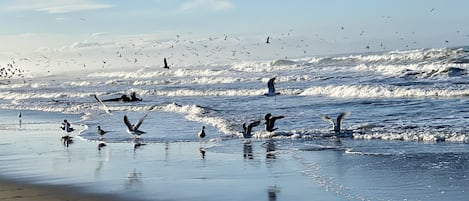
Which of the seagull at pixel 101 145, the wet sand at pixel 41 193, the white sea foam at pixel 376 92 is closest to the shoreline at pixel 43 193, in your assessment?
the wet sand at pixel 41 193

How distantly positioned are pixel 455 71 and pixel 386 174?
28163 mm

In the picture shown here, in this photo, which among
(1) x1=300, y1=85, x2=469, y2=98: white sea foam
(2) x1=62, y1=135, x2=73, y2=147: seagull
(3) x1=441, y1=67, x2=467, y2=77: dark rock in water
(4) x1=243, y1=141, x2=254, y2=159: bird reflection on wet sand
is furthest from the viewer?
(3) x1=441, y1=67, x2=467, y2=77: dark rock in water

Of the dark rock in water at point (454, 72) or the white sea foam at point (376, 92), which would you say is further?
the dark rock in water at point (454, 72)

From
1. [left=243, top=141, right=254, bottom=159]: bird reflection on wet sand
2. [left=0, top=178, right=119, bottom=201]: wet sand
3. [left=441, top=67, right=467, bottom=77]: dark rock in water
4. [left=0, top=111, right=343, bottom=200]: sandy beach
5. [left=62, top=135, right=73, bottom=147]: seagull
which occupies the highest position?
[left=441, top=67, right=467, bottom=77]: dark rock in water

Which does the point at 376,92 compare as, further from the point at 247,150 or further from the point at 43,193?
the point at 43,193

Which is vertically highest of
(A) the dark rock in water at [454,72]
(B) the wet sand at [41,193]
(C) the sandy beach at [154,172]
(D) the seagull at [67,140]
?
(A) the dark rock in water at [454,72]

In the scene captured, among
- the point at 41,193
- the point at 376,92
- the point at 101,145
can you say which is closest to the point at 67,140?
the point at 101,145

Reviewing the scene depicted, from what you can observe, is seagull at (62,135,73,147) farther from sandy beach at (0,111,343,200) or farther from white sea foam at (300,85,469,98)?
white sea foam at (300,85,469,98)

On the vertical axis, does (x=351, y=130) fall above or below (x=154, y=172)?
above

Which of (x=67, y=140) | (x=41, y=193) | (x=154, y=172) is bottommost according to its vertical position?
(x=41, y=193)

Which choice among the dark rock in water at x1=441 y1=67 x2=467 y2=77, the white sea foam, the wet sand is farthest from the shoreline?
the dark rock in water at x1=441 y1=67 x2=467 y2=77

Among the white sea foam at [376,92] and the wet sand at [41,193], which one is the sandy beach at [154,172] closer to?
the wet sand at [41,193]

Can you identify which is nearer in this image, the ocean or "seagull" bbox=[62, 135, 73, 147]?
the ocean

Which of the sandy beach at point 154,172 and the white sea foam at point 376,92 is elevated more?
the white sea foam at point 376,92
